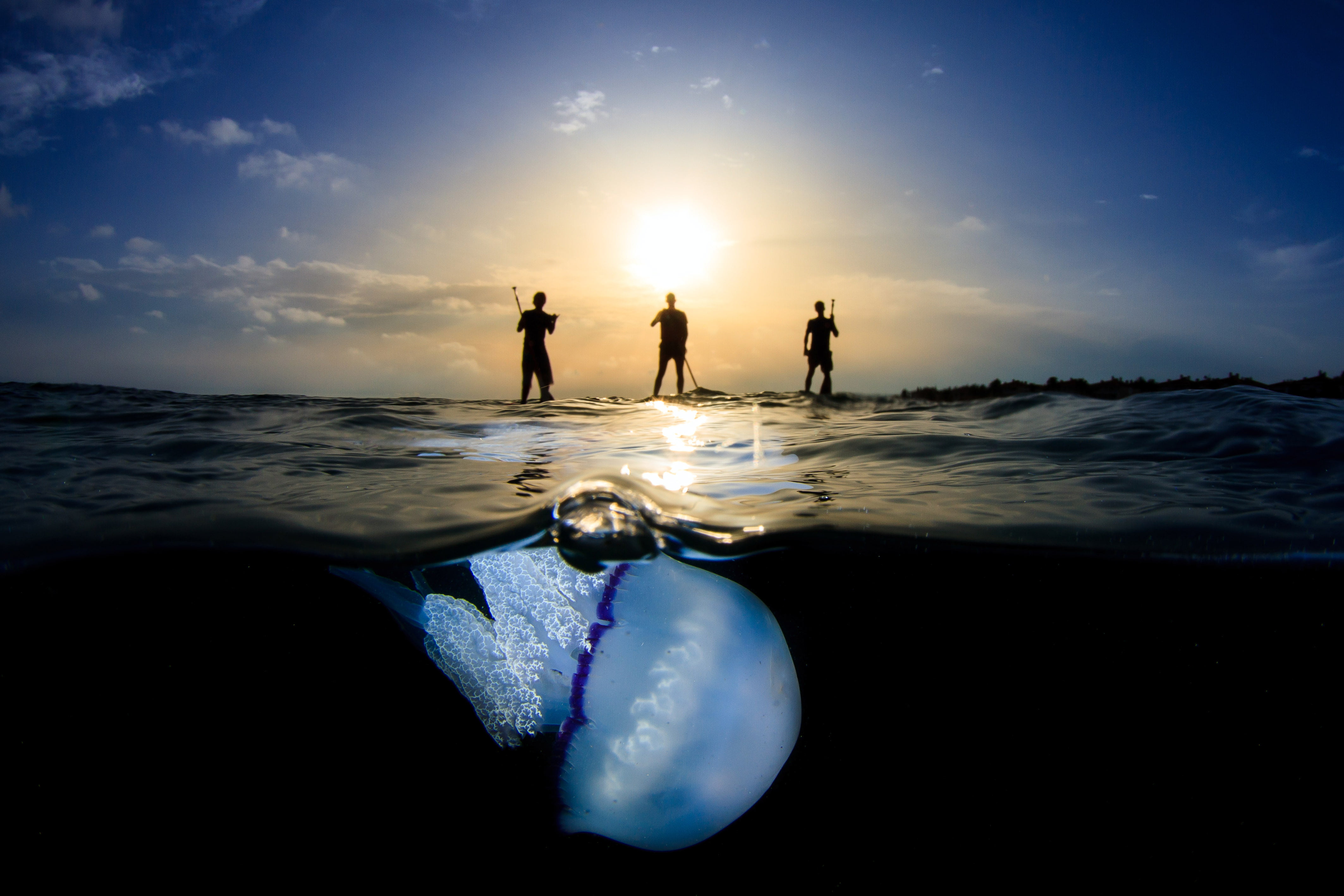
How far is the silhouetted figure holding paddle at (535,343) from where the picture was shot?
1341cm

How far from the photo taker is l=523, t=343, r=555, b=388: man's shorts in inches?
528

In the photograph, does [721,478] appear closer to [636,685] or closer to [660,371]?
[636,685]

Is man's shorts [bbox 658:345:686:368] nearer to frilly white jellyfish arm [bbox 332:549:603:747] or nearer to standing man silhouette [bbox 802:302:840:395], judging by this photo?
standing man silhouette [bbox 802:302:840:395]

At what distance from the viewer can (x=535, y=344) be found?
13.4 meters

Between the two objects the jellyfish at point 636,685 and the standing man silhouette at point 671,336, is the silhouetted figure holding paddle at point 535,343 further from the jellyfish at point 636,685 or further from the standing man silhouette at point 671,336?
the jellyfish at point 636,685

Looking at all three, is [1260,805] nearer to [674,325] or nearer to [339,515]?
[339,515]

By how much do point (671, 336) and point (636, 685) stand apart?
12.2 meters

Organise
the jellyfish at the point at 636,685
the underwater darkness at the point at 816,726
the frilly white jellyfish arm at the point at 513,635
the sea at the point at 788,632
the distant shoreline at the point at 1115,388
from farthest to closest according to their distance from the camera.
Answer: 1. the distant shoreline at the point at 1115,388
2. the underwater darkness at the point at 816,726
3. the sea at the point at 788,632
4. the frilly white jellyfish arm at the point at 513,635
5. the jellyfish at the point at 636,685

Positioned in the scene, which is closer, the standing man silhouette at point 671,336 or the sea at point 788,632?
the sea at point 788,632

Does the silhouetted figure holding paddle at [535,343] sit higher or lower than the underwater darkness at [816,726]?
higher

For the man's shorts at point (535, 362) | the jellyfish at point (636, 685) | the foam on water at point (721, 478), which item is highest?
the man's shorts at point (535, 362)

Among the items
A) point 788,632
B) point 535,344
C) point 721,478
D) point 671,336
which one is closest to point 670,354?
point 671,336

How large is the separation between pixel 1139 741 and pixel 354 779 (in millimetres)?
6996

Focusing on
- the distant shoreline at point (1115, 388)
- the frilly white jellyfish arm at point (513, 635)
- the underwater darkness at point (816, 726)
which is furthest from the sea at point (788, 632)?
the distant shoreline at point (1115, 388)
